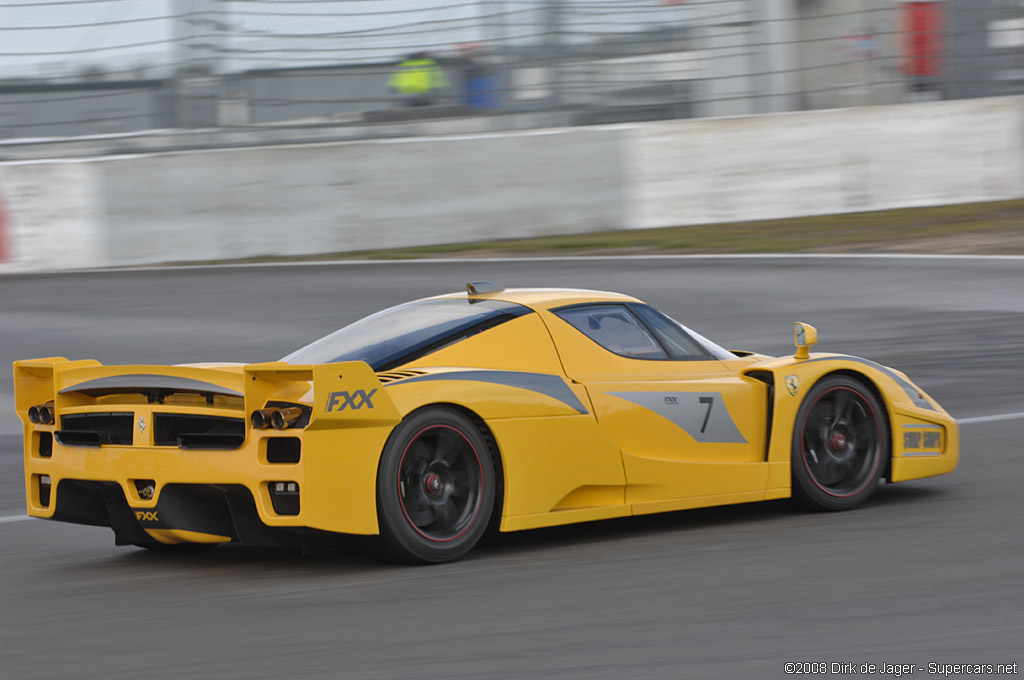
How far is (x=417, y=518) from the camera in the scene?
5.46 metres

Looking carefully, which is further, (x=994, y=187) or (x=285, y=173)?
(x=994, y=187)

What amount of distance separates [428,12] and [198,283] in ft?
15.0

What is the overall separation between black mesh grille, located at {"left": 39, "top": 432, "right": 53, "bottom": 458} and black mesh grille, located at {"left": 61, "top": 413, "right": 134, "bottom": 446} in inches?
6.6

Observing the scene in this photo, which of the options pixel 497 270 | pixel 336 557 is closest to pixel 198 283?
pixel 497 270

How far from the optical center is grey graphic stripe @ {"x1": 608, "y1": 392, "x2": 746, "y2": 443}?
241 inches

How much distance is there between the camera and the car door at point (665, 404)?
604 cm

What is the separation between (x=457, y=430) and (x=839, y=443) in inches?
85.3

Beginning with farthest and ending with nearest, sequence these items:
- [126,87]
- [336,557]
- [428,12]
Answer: [428,12] → [126,87] → [336,557]

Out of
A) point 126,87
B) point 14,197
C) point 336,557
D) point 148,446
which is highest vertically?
point 126,87

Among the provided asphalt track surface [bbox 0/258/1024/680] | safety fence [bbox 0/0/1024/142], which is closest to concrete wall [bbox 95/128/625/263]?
safety fence [bbox 0/0/1024/142]

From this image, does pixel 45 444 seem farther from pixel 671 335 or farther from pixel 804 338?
pixel 804 338

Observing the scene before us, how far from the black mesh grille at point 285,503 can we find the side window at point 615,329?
5.13ft

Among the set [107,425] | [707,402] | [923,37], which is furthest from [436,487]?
[923,37]

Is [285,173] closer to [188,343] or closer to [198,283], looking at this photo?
[198,283]
